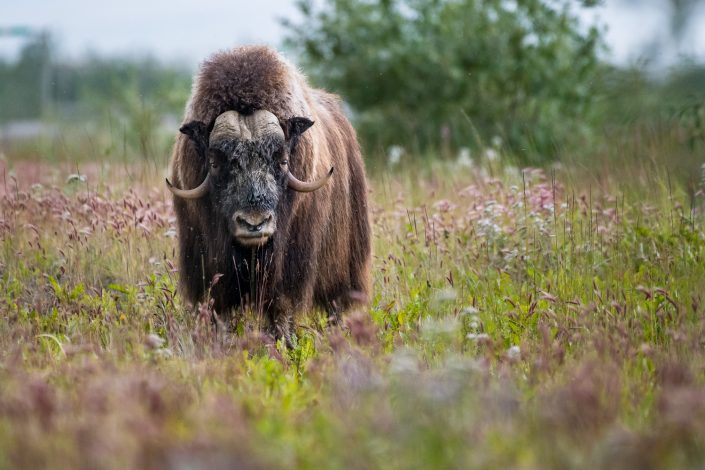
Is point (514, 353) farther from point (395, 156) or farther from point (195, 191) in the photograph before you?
point (395, 156)

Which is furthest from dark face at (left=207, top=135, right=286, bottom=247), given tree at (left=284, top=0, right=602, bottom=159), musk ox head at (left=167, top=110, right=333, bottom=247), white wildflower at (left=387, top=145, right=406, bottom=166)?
tree at (left=284, top=0, right=602, bottom=159)

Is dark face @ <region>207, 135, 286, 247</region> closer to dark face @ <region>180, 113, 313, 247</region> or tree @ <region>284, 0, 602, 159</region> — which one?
dark face @ <region>180, 113, 313, 247</region>

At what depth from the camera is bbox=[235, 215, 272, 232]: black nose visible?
4984 mm

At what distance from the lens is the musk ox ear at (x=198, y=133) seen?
530 cm

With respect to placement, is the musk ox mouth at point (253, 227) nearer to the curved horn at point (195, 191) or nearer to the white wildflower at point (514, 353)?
the curved horn at point (195, 191)

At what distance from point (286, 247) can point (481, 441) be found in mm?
2955

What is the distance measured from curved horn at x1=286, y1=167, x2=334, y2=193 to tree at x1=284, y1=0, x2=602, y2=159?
9.24 metres

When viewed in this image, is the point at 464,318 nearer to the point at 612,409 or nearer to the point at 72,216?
the point at 612,409

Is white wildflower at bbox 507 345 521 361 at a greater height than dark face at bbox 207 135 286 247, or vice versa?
dark face at bbox 207 135 286 247

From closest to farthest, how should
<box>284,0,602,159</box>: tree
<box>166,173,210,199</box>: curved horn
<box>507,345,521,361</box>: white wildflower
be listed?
1. <box>507,345,521,361</box>: white wildflower
2. <box>166,173,210,199</box>: curved horn
3. <box>284,0,602,159</box>: tree

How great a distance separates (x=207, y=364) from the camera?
13.9 feet

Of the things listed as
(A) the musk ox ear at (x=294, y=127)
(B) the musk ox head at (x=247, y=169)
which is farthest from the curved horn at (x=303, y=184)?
(A) the musk ox ear at (x=294, y=127)

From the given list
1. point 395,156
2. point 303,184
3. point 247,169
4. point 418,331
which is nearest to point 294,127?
point 303,184

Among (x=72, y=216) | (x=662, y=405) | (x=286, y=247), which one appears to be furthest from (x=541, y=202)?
(x=662, y=405)
